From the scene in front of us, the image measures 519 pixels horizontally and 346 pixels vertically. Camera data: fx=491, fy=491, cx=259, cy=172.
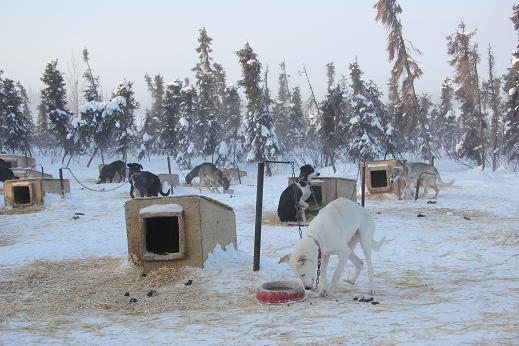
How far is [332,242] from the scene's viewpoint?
18.9 ft

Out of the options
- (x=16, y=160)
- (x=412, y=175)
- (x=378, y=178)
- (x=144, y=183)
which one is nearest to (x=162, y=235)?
(x=144, y=183)

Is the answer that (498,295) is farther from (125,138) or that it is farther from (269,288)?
(125,138)

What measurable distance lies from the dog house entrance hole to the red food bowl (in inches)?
562

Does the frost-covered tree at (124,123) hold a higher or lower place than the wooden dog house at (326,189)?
higher

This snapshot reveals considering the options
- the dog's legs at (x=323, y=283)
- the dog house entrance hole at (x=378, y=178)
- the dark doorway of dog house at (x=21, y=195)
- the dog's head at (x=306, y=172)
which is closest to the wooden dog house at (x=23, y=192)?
the dark doorway of dog house at (x=21, y=195)

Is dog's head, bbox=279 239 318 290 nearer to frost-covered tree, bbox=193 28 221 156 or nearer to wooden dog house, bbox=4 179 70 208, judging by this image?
wooden dog house, bbox=4 179 70 208

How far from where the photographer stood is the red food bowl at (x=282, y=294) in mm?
5465

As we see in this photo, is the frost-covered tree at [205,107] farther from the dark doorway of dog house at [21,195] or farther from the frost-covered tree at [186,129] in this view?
the dark doorway of dog house at [21,195]

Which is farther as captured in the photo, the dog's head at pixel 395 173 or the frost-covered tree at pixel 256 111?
the frost-covered tree at pixel 256 111

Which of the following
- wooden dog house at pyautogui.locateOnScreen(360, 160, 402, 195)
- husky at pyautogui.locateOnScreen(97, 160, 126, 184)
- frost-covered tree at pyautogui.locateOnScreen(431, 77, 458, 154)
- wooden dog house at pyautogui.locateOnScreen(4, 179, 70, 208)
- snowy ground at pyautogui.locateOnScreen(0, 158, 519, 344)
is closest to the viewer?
snowy ground at pyautogui.locateOnScreen(0, 158, 519, 344)

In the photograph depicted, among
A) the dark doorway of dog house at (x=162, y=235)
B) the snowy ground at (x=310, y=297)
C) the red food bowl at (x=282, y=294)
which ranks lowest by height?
the snowy ground at (x=310, y=297)

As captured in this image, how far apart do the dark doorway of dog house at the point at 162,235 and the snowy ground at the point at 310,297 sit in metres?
0.62

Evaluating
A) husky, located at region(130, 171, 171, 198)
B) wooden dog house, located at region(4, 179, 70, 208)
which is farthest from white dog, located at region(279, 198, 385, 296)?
wooden dog house, located at region(4, 179, 70, 208)

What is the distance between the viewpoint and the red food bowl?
546cm
